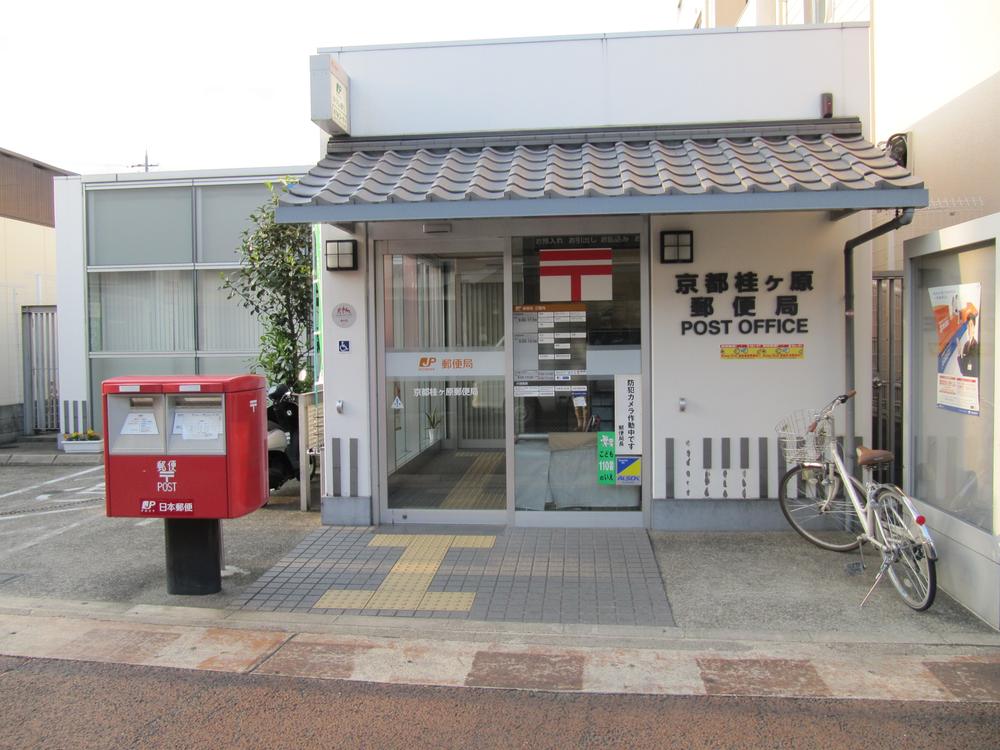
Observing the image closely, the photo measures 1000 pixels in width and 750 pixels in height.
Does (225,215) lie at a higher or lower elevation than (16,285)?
higher

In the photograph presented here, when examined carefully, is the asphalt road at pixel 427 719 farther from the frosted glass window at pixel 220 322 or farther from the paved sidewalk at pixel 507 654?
the frosted glass window at pixel 220 322

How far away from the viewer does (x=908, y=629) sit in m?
5.01

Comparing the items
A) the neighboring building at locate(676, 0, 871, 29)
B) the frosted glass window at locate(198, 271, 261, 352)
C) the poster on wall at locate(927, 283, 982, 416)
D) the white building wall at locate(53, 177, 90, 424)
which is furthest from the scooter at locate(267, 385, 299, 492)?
the neighboring building at locate(676, 0, 871, 29)

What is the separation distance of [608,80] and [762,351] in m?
2.81

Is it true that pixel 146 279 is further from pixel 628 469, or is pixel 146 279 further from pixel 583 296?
pixel 628 469

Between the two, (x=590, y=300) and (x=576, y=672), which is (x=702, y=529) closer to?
(x=590, y=300)

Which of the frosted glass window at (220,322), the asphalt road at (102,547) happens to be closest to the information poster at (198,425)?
the asphalt road at (102,547)

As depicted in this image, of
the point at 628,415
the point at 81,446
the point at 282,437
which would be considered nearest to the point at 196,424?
the point at 282,437

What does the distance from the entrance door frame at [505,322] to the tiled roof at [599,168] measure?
58 centimetres

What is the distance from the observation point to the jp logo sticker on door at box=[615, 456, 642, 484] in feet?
23.7

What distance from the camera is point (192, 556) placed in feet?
19.0

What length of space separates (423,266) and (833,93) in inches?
157

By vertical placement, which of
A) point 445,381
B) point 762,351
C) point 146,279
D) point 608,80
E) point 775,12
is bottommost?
point 445,381

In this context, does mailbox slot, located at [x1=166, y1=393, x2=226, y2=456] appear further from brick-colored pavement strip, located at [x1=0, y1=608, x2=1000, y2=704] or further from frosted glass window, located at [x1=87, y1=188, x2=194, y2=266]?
frosted glass window, located at [x1=87, y1=188, x2=194, y2=266]
